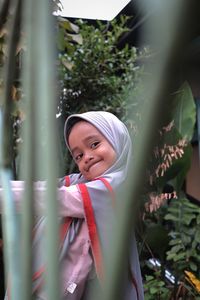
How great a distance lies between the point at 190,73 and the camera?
33cm

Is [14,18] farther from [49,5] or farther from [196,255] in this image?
[196,255]

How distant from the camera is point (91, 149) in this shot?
153cm

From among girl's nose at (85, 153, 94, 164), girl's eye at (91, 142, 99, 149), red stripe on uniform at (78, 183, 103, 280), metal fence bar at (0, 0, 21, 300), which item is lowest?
red stripe on uniform at (78, 183, 103, 280)

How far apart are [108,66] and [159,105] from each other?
12.2 ft

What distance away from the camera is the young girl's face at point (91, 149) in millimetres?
1518

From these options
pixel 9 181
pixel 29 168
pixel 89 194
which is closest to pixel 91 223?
pixel 89 194

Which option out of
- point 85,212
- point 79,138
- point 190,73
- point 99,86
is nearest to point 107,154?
point 79,138

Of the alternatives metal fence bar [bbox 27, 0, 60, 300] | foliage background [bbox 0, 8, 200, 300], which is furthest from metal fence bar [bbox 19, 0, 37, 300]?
foliage background [bbox 0, 8, 200, 300]

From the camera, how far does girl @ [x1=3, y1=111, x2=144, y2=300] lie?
128cm

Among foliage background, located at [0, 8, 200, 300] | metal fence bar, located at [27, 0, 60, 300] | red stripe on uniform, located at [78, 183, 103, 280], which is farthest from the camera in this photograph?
foliage background, located at [0, 8, 200, 300]

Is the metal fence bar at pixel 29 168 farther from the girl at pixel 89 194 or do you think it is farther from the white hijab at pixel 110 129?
the white hijab at pixel 110 129

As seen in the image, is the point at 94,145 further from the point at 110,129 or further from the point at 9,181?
the point at 9,181

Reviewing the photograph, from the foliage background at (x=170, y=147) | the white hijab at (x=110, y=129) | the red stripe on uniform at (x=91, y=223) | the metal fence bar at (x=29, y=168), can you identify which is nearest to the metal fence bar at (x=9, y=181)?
the metal fence bar at (x=29, y=168)

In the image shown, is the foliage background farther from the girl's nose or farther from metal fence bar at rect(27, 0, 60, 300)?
metal fence bar at rect(27, 0, 60, 300)
